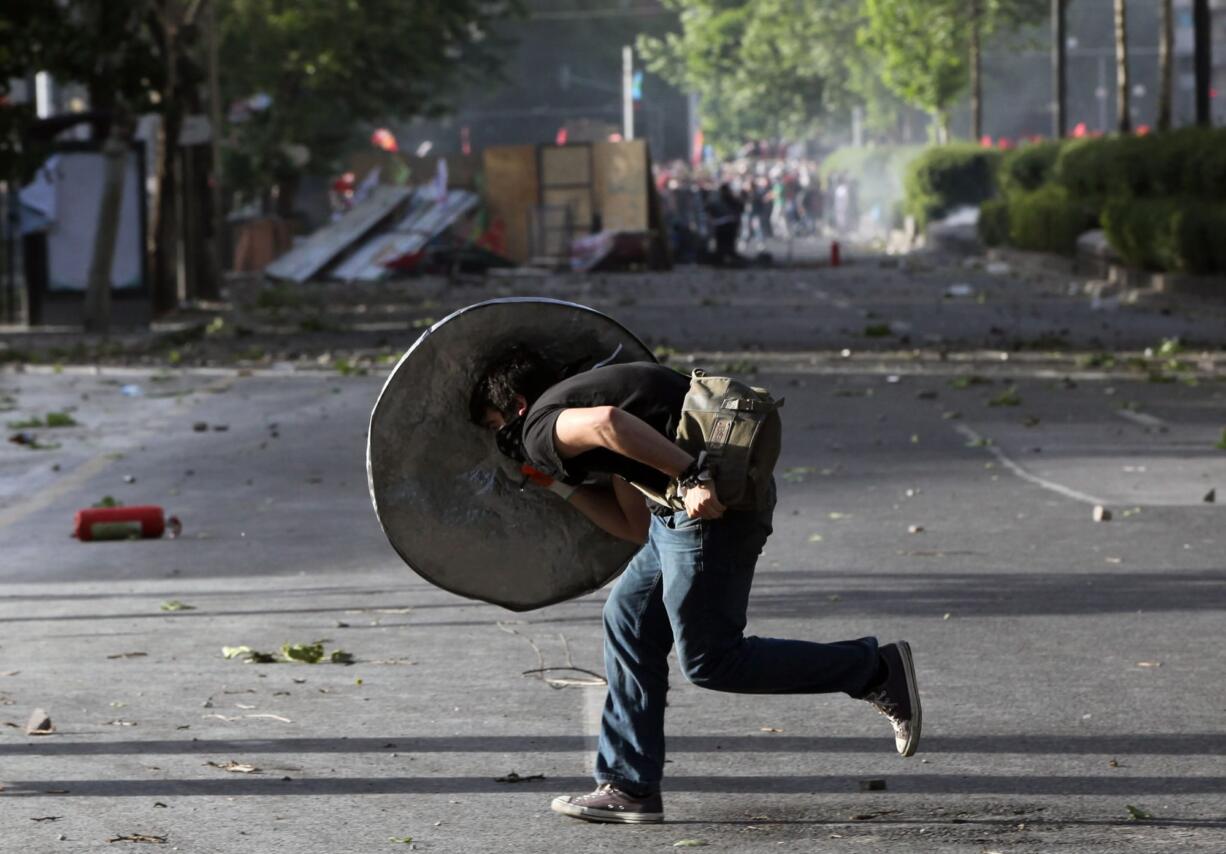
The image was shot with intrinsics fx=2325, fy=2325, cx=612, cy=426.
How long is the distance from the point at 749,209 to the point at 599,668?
56.2 metres

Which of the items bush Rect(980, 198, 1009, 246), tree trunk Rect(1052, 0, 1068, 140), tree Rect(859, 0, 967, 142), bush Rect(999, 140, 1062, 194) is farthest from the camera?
tree Rect(859, 0, 967, 142)

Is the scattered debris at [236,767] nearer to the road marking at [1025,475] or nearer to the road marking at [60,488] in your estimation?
the road marking at [60,488]

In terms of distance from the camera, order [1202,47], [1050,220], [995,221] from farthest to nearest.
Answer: [995,221] < [1050,220] < [1202,47]

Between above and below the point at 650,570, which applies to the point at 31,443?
below

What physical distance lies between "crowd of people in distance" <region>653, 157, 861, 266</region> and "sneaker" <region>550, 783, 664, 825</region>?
135 feet

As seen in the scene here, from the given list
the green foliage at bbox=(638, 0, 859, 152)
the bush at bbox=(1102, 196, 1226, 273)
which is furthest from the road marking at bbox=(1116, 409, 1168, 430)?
the green foliage at bbox=(638, 0, 859, 152)

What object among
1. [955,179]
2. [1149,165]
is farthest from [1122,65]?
[955,179]

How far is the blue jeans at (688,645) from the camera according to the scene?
5.58 metres

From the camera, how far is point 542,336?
6109 mm

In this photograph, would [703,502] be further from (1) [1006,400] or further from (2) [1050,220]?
(2) [1050,220]

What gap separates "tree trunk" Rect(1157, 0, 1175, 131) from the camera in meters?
35.3

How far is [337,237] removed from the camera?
4556cm

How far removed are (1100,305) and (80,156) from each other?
1339 centimetres

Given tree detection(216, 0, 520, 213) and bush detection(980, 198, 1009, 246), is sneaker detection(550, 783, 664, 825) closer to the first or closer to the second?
bush detection(980, 198, 1009, 246)
